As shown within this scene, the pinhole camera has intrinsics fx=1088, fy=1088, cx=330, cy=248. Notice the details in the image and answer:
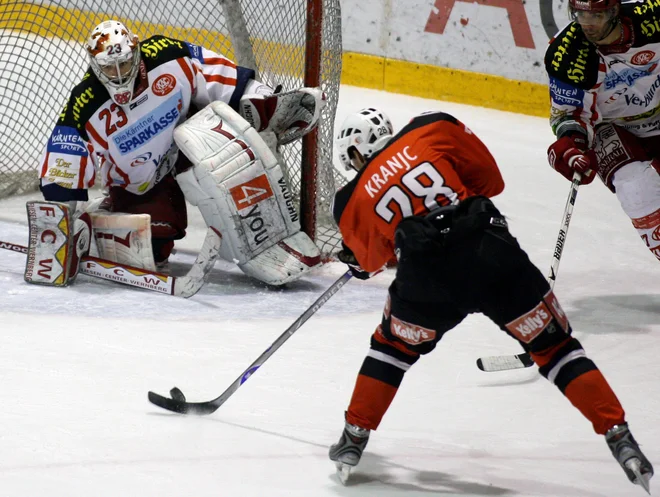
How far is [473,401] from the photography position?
303cm

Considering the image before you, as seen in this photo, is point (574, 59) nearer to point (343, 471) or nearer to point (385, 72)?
point (343, 471)

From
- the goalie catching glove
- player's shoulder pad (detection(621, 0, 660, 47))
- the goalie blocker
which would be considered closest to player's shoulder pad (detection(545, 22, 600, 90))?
player's shoulder pad (detection(621, 0, 660, 47))

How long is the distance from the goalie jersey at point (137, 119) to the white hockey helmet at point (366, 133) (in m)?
1.46

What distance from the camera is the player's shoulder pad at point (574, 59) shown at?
3521 millimetres

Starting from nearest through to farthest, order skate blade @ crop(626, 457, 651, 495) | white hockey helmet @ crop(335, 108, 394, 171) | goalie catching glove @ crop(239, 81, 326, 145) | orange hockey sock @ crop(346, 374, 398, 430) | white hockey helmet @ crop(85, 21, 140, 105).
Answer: skate blade @ crop(626, 457, 651, 495)
orange hockey sock @ crop(346, 374, 398, 430)
white hockey helmet @ crop(335, 108, 394, 171)
white hockey helmet @ crop(85, 21, 140, 105)
goalie catching glove @ crop(239, 81, 326, 145)

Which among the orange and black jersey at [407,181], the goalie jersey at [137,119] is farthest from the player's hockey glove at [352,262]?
the goalie jersey at [137,119]

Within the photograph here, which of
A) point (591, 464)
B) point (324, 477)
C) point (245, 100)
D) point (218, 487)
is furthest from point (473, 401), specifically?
point (245, 100)

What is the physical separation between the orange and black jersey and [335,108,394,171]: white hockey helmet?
105mm

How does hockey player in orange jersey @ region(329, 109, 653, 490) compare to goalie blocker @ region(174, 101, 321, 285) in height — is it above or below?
above

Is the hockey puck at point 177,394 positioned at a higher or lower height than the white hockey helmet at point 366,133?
lower

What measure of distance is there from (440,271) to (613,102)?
158cm

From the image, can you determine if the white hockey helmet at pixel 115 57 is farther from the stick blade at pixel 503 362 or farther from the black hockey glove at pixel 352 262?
the stick blade at pixel 503 362

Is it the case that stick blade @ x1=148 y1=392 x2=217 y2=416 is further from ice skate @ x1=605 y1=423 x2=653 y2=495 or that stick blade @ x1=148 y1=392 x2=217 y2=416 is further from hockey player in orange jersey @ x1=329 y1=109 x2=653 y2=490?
ice skate @ x1=605 y1=423 x2=653 y2=495

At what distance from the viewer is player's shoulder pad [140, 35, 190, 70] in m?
3.87
